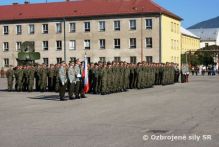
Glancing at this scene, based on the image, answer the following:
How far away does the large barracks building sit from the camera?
82500 mm

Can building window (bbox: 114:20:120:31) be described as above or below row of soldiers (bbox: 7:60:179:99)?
above

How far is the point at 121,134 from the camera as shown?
11.4 meters

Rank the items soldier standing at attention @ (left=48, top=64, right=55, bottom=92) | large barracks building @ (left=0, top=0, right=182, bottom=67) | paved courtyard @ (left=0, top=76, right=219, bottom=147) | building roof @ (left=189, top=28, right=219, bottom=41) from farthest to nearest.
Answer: building roof @ (left=189, top=28, right=219, bottom=41) < large barracks building @ (left=0, top=0, right=182, bottom=67) < soldier standing at attention @ (left=48, top=64, right=55, bottom=92) < paved courtyard @ (left=0, top=76, right=219, bottom=147)

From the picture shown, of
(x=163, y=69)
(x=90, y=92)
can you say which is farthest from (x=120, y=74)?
(x=163, y=69)

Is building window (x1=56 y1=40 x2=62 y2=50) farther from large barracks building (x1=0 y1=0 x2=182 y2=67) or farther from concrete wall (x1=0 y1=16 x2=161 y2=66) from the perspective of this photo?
concrete wall (x1=0 y1=16 x2=161 y2=66)

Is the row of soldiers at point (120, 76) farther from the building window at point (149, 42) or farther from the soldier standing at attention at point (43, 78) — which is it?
the building window at point (149, 42)

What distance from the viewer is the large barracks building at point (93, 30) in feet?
271

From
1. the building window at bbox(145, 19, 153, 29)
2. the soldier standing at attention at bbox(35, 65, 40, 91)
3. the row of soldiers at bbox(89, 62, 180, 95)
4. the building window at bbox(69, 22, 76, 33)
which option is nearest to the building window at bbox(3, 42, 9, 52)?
the building window at bbox(69, 22, 76, 33)

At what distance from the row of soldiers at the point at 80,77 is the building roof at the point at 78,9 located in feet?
158

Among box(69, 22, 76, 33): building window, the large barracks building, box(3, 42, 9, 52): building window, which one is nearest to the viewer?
the large barracks building

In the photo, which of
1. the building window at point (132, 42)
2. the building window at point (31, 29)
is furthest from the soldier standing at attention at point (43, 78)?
the building window at point (31, 29)

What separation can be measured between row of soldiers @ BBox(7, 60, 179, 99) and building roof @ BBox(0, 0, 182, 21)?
4826 cm

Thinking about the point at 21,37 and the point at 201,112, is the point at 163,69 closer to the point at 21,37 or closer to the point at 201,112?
the point at 201,112

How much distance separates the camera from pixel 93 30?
86000 millimetres
